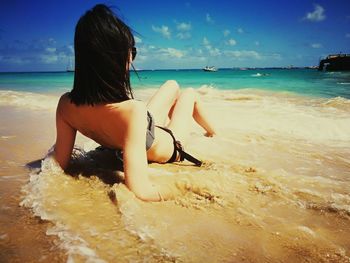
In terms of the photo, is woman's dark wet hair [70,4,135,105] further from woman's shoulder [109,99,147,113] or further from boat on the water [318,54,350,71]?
boat on the water [318,54,350,71]

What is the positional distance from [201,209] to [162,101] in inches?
63.8

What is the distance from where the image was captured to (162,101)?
332 centimetres

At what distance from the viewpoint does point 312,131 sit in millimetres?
4883

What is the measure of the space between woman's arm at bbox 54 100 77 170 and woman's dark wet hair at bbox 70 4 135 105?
428 mm

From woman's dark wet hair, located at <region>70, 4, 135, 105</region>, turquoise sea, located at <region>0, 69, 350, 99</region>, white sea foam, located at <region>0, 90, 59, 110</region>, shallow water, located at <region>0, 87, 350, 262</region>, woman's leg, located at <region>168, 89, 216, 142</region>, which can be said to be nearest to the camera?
shallow water, located at <region>0, 87, 350, 262</region>

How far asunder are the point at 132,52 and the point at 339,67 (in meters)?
54.5

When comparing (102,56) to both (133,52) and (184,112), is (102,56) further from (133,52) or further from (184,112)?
(184,112)

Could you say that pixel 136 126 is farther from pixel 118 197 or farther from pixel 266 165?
pixel 266 165

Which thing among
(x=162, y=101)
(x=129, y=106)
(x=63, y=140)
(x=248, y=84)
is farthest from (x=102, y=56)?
(x=248, y=84)

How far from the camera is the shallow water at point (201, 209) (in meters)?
1.49

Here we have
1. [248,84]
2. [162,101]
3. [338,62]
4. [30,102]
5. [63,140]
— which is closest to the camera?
[63,140]

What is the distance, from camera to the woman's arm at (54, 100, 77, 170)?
2.34m

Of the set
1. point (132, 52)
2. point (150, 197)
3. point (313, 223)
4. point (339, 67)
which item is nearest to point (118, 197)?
point (150, 197)

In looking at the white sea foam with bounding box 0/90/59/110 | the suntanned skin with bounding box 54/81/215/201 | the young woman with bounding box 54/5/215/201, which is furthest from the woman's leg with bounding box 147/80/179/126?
the white sea foam with bounding box 0/90/59/110
